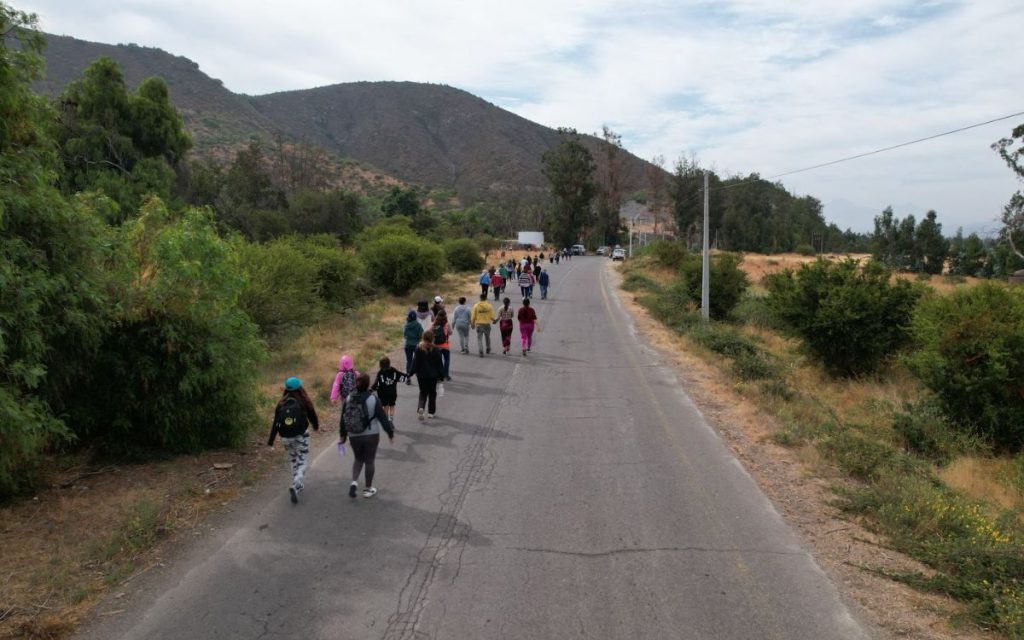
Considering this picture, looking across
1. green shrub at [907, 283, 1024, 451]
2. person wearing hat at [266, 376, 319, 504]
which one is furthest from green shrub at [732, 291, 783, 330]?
person wearing hat at [266, 376, 319, 504]

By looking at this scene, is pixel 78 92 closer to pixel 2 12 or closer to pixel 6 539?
pixel 2 12

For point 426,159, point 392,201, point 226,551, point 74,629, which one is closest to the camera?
point 74,629

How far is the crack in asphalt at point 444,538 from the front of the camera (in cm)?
521

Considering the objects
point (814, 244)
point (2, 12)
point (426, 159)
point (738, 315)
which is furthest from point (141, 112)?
point (426, 159)

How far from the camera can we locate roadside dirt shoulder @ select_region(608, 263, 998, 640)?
17.6 feet

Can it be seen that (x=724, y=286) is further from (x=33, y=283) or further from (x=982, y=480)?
(x=33, y=283)

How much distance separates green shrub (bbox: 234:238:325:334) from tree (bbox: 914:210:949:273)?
260 feet

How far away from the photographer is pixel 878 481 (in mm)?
8484

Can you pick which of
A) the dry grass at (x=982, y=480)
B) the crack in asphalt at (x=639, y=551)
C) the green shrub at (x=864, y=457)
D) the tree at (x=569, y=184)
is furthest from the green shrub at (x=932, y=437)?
the tree at (x=569, y=184)

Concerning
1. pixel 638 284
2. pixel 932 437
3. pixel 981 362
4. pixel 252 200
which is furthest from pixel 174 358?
pixel 252 200

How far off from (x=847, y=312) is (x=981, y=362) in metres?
5.03

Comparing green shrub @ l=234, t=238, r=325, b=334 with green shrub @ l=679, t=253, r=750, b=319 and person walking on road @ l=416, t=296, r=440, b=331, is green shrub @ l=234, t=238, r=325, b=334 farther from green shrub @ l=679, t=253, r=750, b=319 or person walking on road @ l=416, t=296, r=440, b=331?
green shrub @ l=679, t=253, r=750, b=319

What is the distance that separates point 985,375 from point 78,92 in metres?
33.6

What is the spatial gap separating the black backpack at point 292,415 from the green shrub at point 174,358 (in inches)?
60.0
